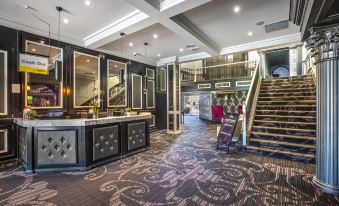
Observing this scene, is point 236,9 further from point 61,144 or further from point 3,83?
point 3,83

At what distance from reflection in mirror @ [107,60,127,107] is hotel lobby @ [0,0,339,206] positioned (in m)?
0.04

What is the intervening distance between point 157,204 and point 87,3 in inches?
147

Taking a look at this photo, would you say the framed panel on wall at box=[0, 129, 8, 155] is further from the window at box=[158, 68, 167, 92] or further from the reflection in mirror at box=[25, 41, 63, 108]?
the window at box=[158, 68, 167, 92]

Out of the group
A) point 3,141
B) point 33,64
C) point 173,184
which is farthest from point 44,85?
point 173,184

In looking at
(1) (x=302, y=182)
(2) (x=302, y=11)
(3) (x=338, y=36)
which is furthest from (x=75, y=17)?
(1) (x=302, y=182)

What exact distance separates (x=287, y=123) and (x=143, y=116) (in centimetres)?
405

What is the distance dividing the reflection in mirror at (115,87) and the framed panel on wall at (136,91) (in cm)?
46

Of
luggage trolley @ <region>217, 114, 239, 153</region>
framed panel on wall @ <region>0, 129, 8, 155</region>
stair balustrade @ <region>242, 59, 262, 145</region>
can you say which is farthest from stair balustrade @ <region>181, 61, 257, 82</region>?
framed panel on wall @ <region>0, 129, 8, 155</region>

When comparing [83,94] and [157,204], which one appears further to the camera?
[83,94]

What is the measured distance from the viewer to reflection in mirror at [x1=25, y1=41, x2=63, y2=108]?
439cm

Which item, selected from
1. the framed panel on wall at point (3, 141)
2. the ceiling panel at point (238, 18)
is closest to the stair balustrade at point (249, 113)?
the ceiling panel at point (238, 18)

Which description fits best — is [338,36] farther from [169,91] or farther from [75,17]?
[169,91]

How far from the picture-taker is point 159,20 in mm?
3729

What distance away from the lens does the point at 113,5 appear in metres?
3.52
